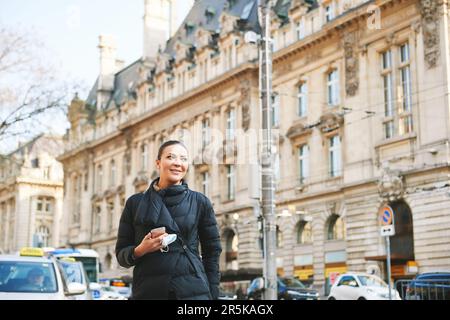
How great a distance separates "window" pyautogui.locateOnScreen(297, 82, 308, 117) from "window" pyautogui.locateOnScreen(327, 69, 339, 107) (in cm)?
156

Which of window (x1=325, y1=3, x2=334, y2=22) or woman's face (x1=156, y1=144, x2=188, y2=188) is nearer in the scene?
woman's face (x1=156, y1=144, x2=188, y2=188)

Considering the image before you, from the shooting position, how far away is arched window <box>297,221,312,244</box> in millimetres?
35312

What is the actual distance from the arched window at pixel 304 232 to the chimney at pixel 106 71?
2913 centimetres

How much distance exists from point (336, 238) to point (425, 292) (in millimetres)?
19199

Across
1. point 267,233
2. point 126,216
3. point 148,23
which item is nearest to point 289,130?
point 267,233

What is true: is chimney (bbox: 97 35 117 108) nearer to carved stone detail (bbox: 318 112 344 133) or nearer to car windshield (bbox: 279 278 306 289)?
carved stone detail (bbox: 318 112 344 133)

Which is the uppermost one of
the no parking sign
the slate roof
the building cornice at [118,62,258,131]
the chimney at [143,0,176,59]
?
the chimney at [143,0,176,59]

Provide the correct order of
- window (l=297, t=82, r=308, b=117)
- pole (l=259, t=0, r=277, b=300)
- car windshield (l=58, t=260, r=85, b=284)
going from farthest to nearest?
window (l=297, t=82, r=308, b=117) < pole (l=259, t=0, r=277, b=300) < car windshield (l=58, t=260, r=85, b=284)

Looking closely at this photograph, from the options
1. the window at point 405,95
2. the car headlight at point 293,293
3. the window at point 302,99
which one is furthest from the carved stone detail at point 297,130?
the car headlight at point 293,293

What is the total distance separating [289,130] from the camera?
3694 centimetres

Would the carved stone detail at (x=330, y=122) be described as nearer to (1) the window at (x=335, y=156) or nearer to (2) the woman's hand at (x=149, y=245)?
(1) the window at (x=335, y=156)

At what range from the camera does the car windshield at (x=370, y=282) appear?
2202 centimetres

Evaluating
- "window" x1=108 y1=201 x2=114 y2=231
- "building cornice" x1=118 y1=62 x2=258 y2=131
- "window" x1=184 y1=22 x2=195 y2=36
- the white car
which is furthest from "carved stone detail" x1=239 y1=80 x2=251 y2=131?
"window" x1=108 y1=201 x2=114 y2=231
